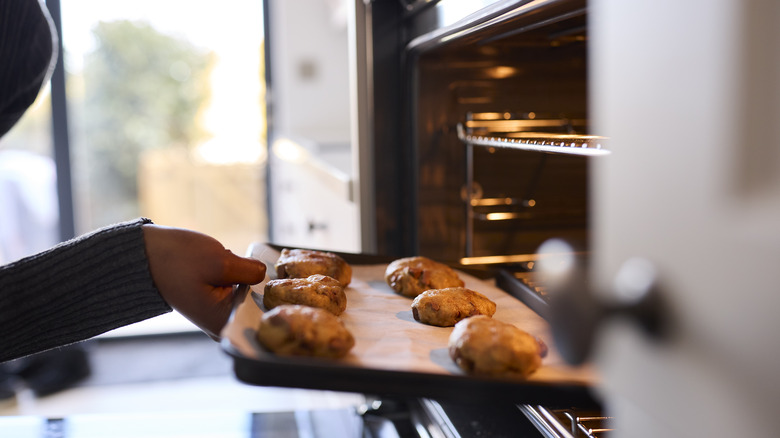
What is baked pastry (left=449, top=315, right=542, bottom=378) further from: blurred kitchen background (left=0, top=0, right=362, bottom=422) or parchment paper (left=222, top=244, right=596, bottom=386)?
blurred kitchen background (left=0, top=0, right=362, bottom=422)

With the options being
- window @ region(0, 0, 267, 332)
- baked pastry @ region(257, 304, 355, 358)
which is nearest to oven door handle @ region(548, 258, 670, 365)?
baked pastry @ region(257, 304, 355, 358)

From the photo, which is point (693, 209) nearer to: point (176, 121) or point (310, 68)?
point (310, 68)

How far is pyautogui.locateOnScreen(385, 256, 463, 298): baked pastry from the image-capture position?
2.90 feet

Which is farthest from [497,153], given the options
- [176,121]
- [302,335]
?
[176,121]

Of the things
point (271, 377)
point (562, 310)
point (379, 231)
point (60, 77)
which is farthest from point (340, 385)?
point (60, 77)

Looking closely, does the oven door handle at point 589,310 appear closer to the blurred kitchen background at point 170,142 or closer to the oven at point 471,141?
the oven at point 471,141

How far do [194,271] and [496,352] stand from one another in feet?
1.18

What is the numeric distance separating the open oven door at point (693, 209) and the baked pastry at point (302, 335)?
0.28m

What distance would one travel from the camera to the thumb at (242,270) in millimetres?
755

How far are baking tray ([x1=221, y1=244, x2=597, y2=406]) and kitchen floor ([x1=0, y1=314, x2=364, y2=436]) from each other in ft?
3.68

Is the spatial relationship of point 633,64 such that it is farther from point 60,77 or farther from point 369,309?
point 60,77

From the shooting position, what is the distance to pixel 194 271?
2.43 feet

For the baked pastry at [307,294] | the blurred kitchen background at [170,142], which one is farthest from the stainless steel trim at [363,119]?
the blurred kitchen background at [170,142]

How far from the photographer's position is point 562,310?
0.33 meters
